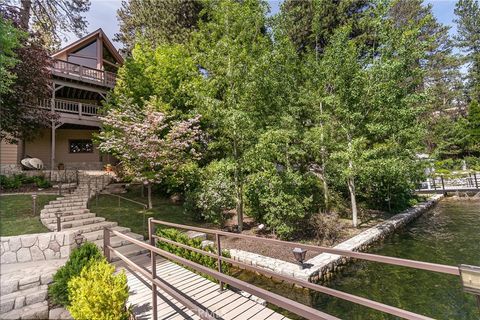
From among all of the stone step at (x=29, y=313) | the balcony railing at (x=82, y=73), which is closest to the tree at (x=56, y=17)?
the balcony railing at (x=82, y=73)

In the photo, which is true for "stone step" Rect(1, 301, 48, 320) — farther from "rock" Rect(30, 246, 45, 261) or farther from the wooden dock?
"rock" Rect(30, 246, 45, 261)

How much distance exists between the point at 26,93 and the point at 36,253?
867 cm

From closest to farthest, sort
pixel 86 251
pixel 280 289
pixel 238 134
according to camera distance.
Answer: pixel 86 251, pixel 280 289, pixel 238 134

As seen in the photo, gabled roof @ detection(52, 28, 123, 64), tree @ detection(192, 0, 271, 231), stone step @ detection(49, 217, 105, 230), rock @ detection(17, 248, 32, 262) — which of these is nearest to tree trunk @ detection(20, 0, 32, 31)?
gabled roof @ detection(52, 28, 123, 64)

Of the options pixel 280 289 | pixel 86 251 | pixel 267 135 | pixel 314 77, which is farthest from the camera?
pixel 314 77

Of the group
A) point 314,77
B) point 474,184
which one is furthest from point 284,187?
point 474,184

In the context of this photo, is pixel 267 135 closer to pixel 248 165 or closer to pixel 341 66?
pixel 248 165

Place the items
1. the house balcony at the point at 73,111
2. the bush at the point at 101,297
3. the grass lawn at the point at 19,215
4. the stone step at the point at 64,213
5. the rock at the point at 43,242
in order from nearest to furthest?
the bush at the point at 101,297, the rock at the point at 43,242, the grass lawn at the point at 19,215, the stone step at the point at 64,213, the house balcony at the point at 73,111

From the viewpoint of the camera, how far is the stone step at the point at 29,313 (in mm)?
4453

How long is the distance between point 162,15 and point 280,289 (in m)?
18.8

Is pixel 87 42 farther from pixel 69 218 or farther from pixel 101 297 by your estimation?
pixel 101 297

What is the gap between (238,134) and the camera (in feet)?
33.3

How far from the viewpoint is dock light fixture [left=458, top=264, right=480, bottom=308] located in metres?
1.55

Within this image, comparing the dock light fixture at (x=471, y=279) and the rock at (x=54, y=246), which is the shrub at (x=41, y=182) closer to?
the rock at (x=54, y=246)
